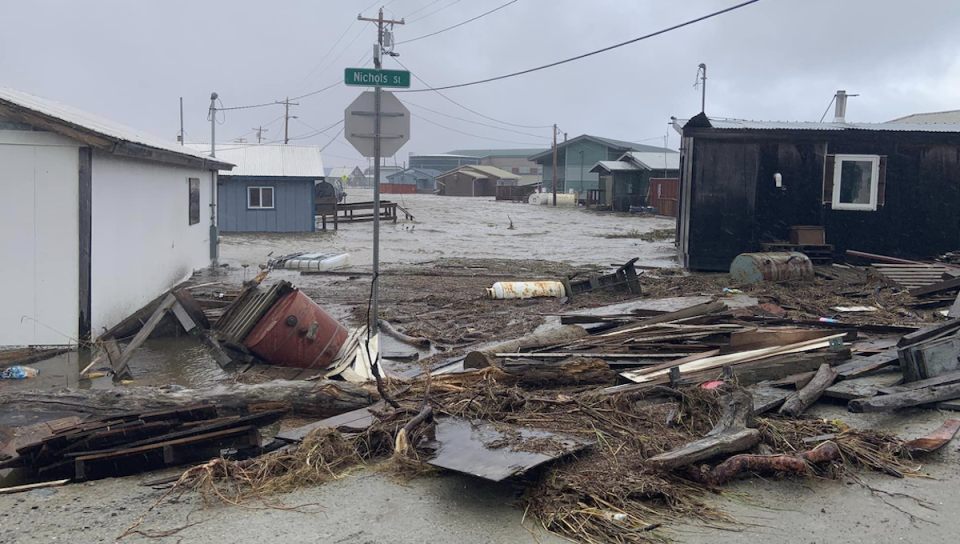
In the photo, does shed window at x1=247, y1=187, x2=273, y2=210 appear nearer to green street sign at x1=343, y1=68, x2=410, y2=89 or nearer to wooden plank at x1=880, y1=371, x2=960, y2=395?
green street sign at x1=343, y1=68, x2=410, y2=89

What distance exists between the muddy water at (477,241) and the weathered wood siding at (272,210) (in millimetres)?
1056

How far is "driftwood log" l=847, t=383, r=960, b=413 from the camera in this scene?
217 inches

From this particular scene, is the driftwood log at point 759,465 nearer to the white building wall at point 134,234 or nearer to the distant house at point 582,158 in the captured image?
the white building wall at point 134,234

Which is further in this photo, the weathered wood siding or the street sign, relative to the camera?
the weathered wood siding

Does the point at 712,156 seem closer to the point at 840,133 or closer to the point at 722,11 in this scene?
the point at 840,133

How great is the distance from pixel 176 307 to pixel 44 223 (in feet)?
6.42

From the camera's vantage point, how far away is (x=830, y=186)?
17656mm

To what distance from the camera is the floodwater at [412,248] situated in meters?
9.25

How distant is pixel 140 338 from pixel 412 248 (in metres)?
18.6

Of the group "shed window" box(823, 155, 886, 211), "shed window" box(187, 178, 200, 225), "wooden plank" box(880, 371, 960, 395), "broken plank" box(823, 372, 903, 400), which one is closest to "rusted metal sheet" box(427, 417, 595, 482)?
"broken plank" box(823, 372, 903, 400)

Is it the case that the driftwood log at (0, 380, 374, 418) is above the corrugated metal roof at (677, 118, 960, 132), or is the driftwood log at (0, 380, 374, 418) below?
below

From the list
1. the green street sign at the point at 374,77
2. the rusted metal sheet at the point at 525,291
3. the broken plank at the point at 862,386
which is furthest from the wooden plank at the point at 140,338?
the broken plank at the point at 862,386

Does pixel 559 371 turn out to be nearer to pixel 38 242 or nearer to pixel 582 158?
pixel 38 242

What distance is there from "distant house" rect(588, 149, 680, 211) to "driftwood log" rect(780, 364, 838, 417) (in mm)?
46680
